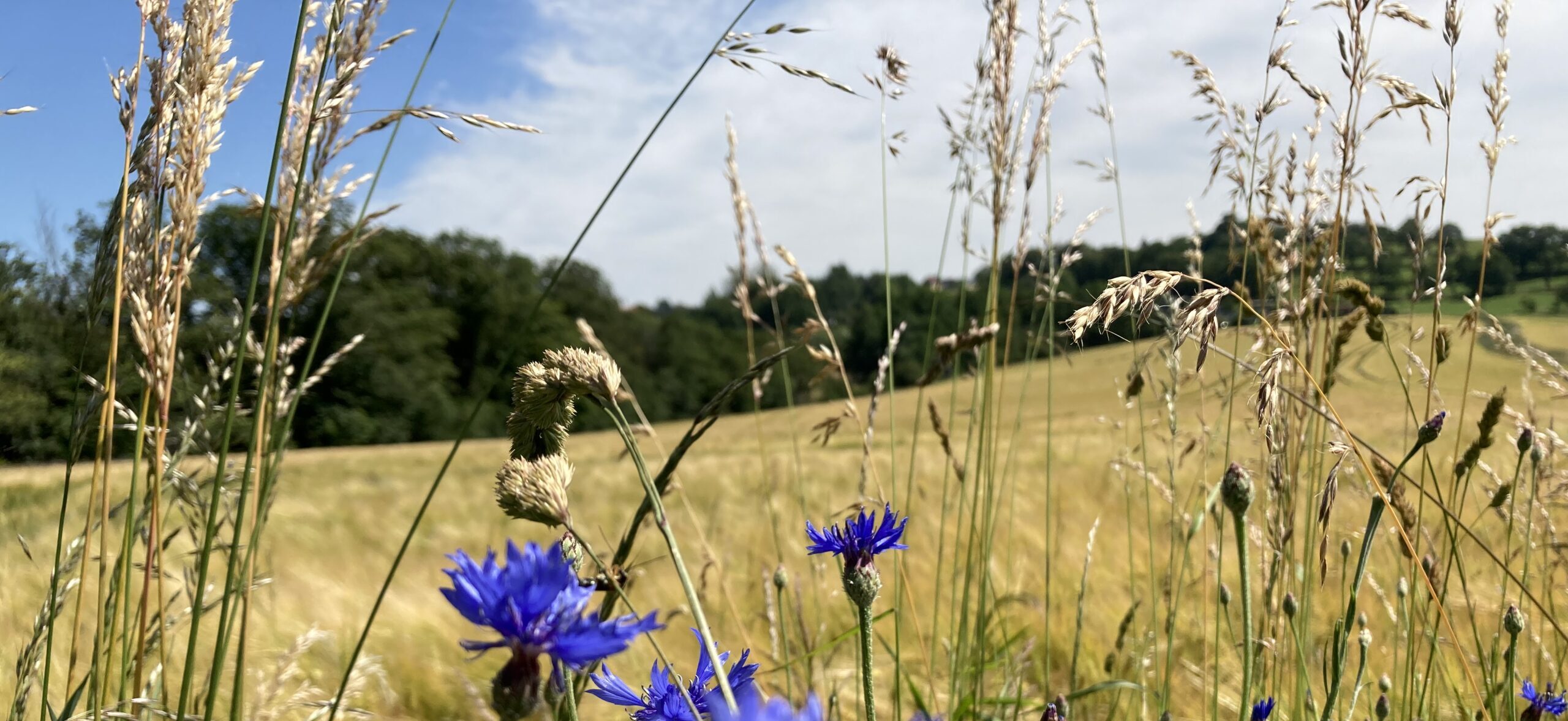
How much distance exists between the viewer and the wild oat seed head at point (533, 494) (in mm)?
633

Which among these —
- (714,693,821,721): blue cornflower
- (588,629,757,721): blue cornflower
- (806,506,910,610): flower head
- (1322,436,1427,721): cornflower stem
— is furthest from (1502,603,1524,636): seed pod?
(714,693,821,721): blue cornflower

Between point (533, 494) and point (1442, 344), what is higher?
point (1442, 344)

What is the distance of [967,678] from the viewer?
2.18 metres

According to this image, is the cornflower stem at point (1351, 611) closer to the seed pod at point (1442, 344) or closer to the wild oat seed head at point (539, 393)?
the wild oat seed head at point (539, 393)

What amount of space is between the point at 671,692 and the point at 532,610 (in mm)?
201

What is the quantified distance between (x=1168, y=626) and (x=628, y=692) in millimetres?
1281

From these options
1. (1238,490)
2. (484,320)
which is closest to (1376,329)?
(1238,490)

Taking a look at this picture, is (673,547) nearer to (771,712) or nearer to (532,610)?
(532,610)

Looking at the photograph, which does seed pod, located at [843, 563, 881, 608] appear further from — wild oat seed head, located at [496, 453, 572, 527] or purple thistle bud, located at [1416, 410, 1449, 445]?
purple thistle bud, located at [1416, 410, 1449, 445]

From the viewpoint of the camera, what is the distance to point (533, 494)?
2.09 feet

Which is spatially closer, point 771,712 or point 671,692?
point 771,712

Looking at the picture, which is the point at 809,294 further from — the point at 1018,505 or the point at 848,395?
the point at 1018,505

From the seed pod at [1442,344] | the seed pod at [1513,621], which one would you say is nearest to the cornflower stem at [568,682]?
the seed pod at [1513,621]

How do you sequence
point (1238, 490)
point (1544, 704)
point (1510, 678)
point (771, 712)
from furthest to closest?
point (1510, 678) → point (1544, 704) → point (1238, 490) → point (771, 712)
